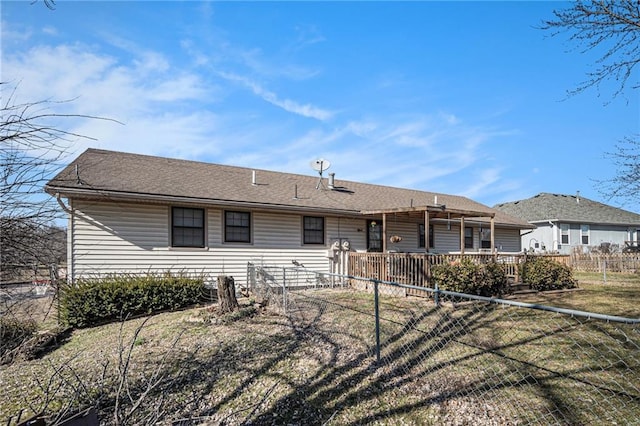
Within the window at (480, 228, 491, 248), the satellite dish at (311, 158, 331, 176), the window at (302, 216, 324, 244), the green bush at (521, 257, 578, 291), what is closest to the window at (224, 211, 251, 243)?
the window at (302, 216, 324, 244)

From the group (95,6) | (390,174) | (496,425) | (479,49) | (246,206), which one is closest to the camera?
(496,425)

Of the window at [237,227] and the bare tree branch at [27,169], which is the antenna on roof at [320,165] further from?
the bare tree branch at [27,169]

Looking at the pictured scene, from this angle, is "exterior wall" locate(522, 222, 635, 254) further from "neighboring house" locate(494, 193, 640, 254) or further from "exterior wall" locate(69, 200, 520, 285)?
"exterior wall" locate(69, 200, 520, 285)

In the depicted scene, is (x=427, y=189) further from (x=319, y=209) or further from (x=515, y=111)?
(x=319, y=209)

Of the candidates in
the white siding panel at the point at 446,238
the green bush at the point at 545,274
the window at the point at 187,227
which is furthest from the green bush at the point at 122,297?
the white siding panel at the point at 446,238

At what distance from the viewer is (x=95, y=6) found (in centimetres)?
452

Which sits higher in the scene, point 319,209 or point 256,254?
point 319,209

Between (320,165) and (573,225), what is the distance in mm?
23567

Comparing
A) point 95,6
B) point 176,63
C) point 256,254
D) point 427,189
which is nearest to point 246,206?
point 256,254

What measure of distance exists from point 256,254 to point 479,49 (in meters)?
9.12

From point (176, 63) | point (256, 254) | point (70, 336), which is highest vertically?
point (176, 63)

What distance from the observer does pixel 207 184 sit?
12.2m

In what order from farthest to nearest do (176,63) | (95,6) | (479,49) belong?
(479,49)
(176,63)
(95,6)

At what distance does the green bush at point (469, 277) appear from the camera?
987 cm
